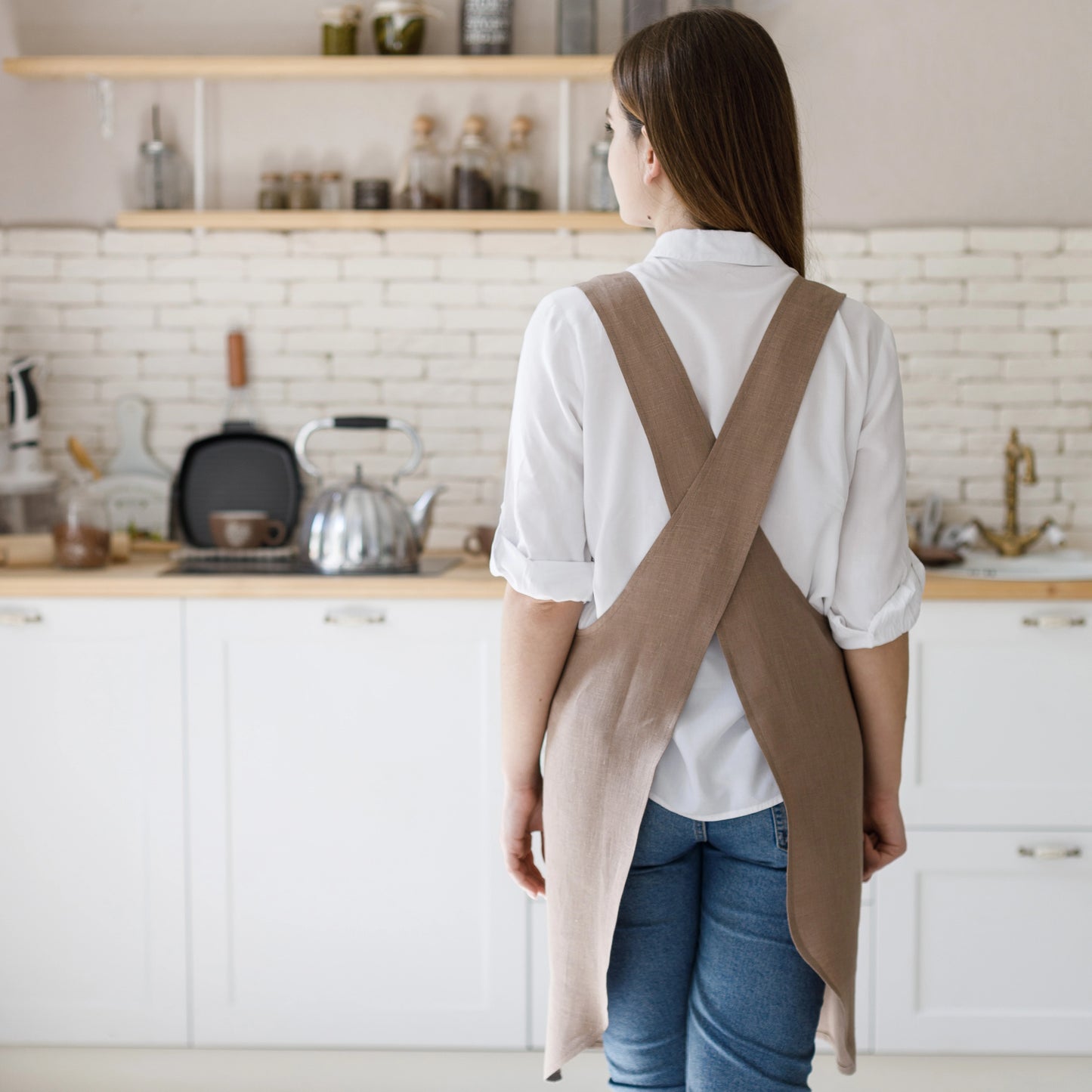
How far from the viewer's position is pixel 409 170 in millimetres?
2633

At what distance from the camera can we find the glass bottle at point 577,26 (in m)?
2.59

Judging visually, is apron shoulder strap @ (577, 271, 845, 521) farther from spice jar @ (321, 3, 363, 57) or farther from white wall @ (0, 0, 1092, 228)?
spice jar @ (321, 3, 363, 57)

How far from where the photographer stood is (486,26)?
256cm

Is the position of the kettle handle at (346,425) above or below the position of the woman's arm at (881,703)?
above

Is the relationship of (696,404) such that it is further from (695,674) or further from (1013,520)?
(1013,520)

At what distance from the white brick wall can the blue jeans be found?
1704mm

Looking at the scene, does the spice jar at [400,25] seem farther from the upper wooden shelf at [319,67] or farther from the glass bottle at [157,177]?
the glass bottle at [157,177]

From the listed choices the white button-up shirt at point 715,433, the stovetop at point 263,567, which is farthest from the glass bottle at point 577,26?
the white button-up shirt at point 715,433

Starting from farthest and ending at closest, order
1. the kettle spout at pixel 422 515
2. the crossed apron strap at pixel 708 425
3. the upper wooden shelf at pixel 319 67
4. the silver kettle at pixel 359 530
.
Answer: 1. the upper wooden shelf at pixel 319 67
2. the kettle spout at pixel 422 515
3. the silver kettle at pixel 359 530
4. the crossed apron strap at pixel 708 425

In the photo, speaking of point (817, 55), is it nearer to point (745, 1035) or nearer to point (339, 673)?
point (339, 673)

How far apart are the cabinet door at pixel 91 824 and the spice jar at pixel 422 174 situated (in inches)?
43.4

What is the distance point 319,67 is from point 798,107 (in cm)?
111

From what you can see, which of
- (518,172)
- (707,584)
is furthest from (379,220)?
(707,584)

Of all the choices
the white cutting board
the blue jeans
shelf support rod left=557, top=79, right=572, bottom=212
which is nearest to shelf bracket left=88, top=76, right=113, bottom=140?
the white cutting board
